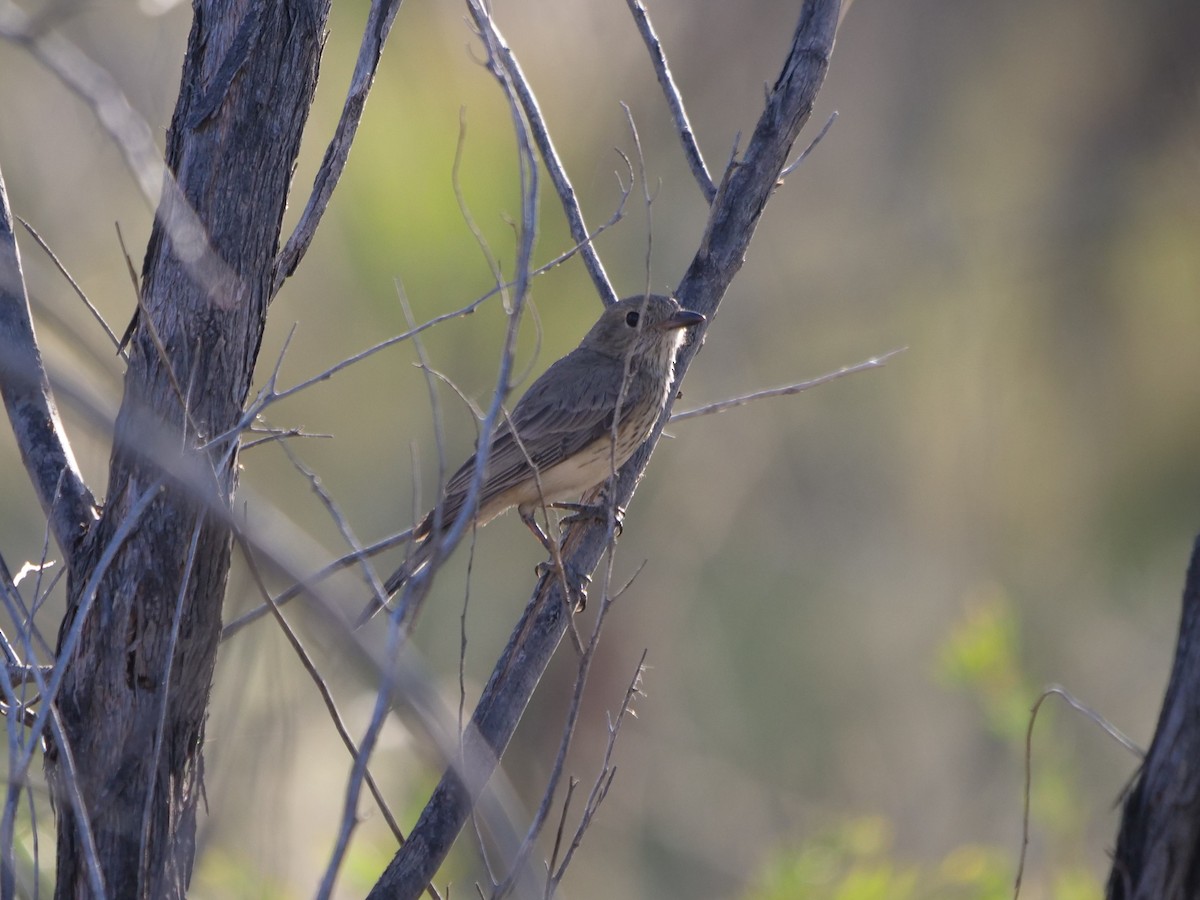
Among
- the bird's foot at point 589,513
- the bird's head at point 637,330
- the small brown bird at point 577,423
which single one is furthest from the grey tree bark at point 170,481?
the small brown bird at point 577,423

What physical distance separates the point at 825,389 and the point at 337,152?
8.67 metres

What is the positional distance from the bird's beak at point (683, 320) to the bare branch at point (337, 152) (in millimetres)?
1439

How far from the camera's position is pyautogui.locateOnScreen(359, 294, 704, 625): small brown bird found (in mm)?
5559

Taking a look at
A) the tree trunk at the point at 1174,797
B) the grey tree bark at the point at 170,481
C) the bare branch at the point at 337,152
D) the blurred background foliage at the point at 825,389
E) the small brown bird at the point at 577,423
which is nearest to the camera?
→ the tree trunk at the point at 1174,797

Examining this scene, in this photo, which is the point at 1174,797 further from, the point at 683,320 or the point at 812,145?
the point at 683,320

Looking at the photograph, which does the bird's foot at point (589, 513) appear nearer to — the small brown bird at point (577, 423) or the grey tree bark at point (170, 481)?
the small brown bird at point (577, 423)

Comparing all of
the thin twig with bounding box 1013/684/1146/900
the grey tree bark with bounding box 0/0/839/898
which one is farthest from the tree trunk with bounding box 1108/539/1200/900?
the grey tree bark with bounding box 0/0/839/898

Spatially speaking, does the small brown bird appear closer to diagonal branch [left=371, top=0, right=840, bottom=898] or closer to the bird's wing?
the bird's wing

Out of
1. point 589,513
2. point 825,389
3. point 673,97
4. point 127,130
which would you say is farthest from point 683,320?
point 825,389

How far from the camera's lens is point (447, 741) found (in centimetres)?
205

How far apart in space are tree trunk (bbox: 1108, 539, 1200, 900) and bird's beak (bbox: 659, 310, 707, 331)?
88.6 inches

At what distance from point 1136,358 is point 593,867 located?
6.11 m

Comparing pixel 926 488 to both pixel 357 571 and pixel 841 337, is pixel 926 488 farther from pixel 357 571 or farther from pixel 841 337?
pixel 357 571

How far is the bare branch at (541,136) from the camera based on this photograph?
345 centimetres
